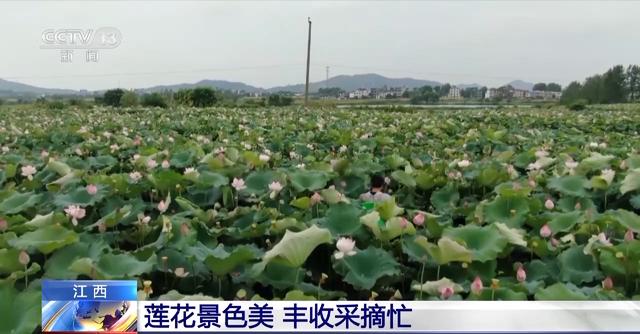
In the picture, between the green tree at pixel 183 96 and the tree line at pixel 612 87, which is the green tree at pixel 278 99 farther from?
the tree line at pixel 612 87

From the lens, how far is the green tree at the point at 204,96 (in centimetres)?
2467

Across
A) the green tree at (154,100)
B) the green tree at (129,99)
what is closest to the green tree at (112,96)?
the green tree at (129,99)

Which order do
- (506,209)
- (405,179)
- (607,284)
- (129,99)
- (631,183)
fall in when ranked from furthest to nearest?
(129,99) → (405,179) → (631,183) → (506,209) → (607,284)

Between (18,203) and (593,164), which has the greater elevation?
(593,164)

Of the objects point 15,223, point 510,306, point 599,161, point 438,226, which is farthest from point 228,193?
point 599,161

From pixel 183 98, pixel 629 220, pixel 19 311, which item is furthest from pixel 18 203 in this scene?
pixel 183 98

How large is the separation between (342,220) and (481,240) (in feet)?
1.32

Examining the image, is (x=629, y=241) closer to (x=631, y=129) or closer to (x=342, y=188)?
(x=342, y=188)

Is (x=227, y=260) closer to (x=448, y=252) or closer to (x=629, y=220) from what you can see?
(x=448, y=252)

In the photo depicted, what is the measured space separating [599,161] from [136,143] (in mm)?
2684

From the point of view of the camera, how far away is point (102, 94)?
100 ft

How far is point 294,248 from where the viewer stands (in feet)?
4.77

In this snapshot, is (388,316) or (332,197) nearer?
(388,316)

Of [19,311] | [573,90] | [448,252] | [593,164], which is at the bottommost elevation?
[19,311]
